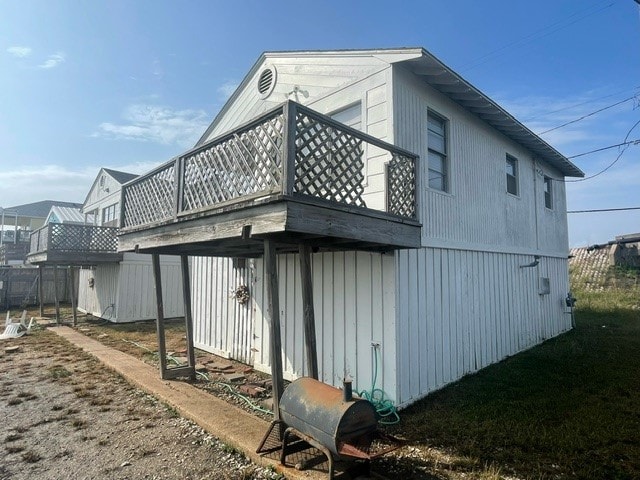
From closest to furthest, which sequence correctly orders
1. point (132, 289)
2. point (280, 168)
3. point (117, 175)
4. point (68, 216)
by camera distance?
point (280, 168), point (132, 289), point (117, 175), point (68, 216)

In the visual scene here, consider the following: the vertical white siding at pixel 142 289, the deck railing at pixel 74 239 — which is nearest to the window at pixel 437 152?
the deck railing at pixel 74 239

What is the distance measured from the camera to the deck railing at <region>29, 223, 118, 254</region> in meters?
11.8

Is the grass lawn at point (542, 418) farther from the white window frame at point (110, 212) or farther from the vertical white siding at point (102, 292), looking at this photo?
the white window frame at point (110, 212)

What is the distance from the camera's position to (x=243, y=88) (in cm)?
814

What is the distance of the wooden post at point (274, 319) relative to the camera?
373 cm

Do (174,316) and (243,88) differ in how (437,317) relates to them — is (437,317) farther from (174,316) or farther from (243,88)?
(174,316)

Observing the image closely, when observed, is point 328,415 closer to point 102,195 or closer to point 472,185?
point 472,185

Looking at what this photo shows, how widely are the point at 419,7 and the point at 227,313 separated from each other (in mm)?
9530

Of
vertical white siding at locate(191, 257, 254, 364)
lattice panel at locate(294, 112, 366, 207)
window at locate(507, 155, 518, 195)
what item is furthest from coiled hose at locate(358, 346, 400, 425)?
window at locate(507, 155, 518, 195)

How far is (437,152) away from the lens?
21.0ft

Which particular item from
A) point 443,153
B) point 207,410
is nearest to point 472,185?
point 443,153

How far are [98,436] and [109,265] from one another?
36.3ft

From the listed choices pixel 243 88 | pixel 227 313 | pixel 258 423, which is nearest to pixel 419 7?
pixel 243 88

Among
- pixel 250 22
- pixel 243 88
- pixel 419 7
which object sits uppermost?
pixel 419 7
